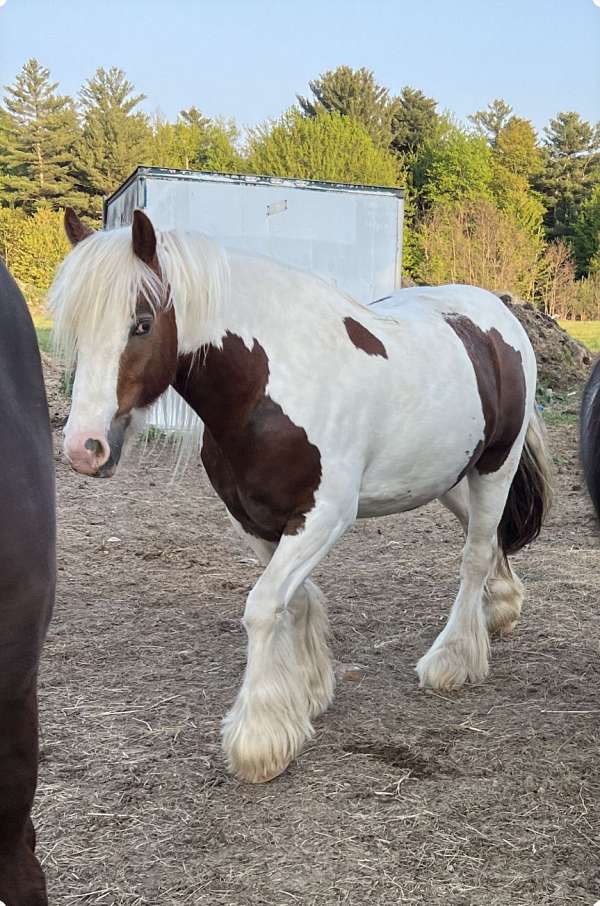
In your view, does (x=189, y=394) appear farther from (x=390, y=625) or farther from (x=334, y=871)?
(x=390, y=625)

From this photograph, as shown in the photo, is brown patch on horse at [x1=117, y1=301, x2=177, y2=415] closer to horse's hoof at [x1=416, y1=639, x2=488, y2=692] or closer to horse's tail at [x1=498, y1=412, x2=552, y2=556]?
horse's hoof at [x1=416, y1=639, x2=488, y2=692]

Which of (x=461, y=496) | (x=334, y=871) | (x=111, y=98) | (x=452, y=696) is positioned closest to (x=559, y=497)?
(x=461, y=496)

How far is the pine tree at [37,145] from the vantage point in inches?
1072

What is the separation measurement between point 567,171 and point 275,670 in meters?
40.8

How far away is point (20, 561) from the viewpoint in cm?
103

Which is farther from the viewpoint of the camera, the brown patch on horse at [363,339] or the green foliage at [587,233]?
the green foliage at [587,233]

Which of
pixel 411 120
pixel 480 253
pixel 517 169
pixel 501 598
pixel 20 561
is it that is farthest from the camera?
pixel 411 120

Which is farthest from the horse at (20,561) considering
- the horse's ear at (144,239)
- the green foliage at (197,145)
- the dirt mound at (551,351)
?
the green foliage at (197,145)

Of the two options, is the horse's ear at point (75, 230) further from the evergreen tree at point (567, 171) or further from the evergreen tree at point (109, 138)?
the evergreen tree at point (567, 171)

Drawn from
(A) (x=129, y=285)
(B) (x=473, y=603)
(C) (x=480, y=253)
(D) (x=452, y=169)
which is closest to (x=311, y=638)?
(B) (x=473, y=603)

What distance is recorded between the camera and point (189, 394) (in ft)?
8.13

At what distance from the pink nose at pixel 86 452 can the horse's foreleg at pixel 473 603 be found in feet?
5.60

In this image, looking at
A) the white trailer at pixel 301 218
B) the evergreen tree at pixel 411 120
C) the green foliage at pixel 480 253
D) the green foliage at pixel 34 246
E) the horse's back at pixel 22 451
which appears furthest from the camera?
the evergreen tree at pixel 411 120

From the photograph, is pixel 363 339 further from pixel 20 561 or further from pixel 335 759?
pixel 20 561
